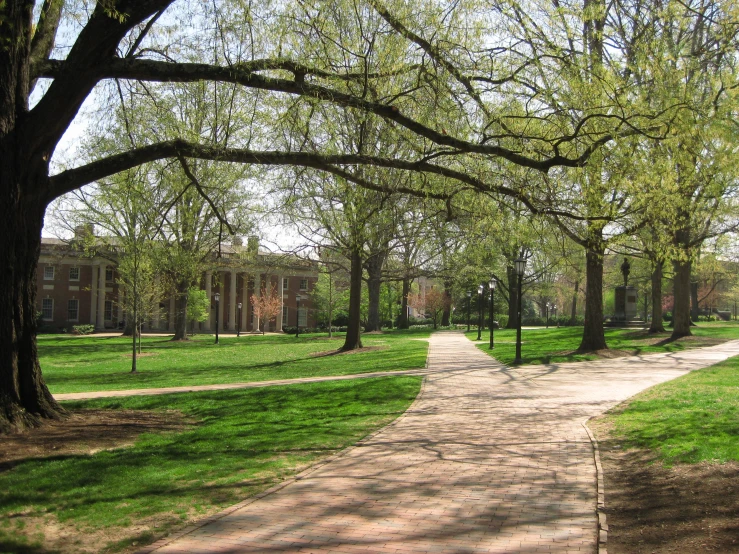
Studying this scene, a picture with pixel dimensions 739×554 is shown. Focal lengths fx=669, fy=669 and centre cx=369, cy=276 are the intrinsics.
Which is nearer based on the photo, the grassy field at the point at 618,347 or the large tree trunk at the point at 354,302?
the grassy field at the point at 618,347

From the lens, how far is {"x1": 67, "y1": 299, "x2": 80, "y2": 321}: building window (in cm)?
6131

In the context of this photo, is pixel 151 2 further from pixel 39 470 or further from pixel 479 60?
pixel 39 470

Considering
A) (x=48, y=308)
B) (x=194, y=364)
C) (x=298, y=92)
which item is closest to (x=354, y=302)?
(x=194, y=364)

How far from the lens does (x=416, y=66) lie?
34.2 feet

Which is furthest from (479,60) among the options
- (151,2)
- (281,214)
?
(281,214)

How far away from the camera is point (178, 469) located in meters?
7.42

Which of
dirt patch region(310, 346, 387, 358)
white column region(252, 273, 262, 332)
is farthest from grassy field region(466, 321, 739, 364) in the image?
white column region(252, 273, 262, 332)

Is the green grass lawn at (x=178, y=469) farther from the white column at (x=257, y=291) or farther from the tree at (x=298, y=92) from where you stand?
the white column at (x=257, y=291)

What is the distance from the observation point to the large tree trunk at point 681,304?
102ft

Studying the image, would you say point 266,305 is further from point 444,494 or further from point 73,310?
point 444,494

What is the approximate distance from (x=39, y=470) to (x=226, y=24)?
6.62 metres

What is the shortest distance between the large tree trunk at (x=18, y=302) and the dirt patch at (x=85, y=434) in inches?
12.9

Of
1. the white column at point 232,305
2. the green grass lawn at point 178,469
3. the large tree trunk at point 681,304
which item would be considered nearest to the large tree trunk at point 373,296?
the white column at point 232,305

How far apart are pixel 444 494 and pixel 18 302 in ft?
19.6
